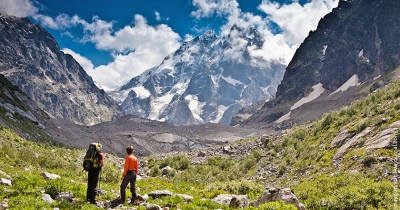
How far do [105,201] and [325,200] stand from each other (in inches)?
377

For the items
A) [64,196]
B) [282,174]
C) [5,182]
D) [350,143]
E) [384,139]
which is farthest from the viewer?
[282,174]

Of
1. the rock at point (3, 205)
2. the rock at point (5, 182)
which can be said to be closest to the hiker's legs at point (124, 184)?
the rock at point (3, 205)

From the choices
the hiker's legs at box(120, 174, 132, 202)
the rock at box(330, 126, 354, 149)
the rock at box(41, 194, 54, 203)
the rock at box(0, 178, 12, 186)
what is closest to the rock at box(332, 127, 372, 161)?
the rock at box(330, 126, 354, 149)

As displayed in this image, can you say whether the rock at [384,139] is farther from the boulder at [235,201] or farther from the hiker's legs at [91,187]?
the hiker's legs at [91,187]

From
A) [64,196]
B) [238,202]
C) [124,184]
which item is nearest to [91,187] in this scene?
[64,196]

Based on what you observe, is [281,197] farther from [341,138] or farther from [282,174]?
[341,138]

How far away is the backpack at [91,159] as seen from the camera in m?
11.9

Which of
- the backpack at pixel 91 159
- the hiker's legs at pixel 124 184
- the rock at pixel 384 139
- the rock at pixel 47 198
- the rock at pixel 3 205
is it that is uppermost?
the rock at pixel 384 139

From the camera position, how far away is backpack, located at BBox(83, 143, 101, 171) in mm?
11930

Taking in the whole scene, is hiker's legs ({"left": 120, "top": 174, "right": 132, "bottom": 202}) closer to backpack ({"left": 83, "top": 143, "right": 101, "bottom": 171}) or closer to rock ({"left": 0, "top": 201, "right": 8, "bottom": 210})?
backpack ({"left": 83, "top": 143, "right": 101, "bottom": 171})

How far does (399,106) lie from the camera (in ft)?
68.2

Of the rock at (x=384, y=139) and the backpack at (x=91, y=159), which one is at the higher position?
the rock at (x=384, y=139)

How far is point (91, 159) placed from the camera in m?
12.0

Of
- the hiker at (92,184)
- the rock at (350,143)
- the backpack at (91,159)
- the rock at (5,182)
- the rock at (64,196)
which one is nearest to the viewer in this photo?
the rock at (64,196)
